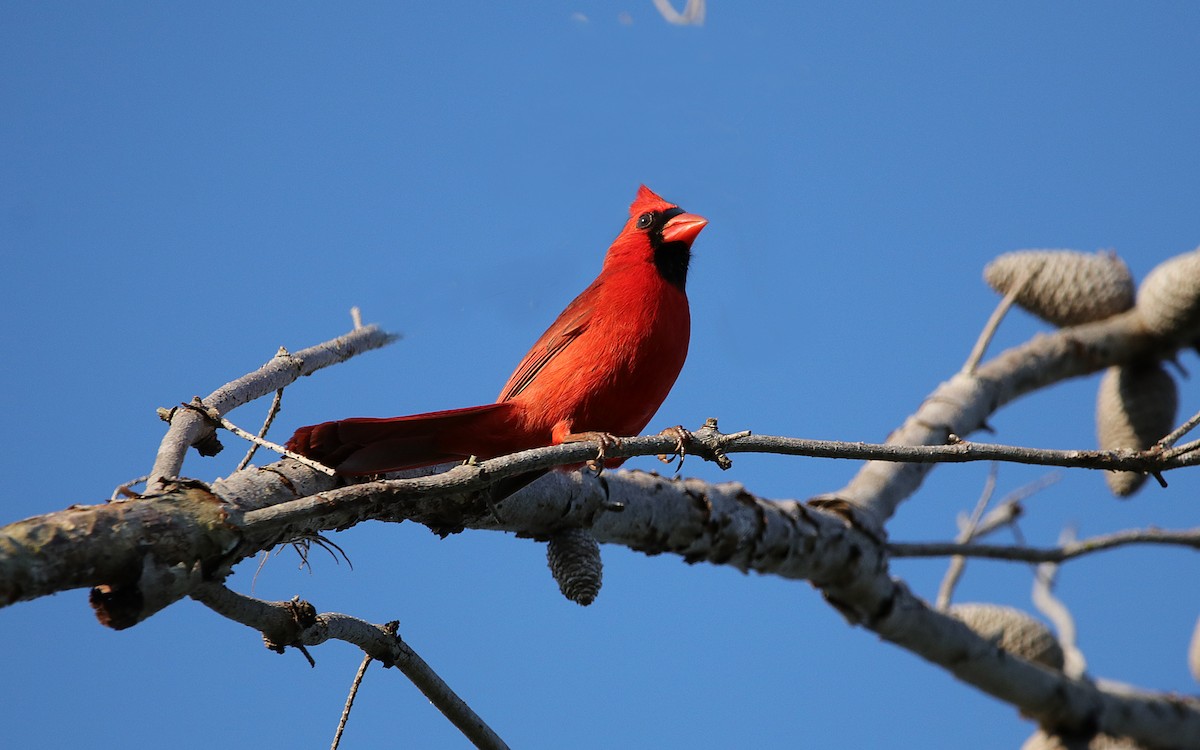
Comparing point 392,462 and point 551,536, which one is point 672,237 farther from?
point 392,462

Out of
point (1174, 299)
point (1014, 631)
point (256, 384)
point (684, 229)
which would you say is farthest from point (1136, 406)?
point (256, 384)

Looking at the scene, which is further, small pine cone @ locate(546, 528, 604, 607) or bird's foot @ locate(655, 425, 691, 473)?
small pine cone @ locate(546, 528, 604, 607)

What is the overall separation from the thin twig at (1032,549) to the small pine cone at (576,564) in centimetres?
179

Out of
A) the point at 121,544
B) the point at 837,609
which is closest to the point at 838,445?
the point at 121,544

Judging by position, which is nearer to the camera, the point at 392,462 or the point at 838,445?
the point at 838,445

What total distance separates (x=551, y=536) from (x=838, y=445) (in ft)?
3.99

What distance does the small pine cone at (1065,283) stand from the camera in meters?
5.35

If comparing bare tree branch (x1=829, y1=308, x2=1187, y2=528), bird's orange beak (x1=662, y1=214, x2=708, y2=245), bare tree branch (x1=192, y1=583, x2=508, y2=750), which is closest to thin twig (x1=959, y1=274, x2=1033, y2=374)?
bare tree branch (x1=829, y1=308, x2=1187, y2=528)

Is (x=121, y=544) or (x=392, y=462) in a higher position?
(x=392, y=462)

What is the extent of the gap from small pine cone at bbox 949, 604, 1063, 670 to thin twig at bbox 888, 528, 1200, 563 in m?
0.29

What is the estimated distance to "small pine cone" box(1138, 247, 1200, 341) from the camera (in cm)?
531

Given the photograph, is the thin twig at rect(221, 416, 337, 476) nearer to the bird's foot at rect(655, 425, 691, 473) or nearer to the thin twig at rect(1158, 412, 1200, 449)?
the bird's foot at rect(655, 425, 691, 473)

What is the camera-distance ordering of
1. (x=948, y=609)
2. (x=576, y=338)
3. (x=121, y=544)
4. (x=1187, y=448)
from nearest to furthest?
1. (x=121, y=544)
2. (x=1187, y=448)
3. (x=576, y=338)
4. (x=948, y=609)

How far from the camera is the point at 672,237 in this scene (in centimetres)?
400
